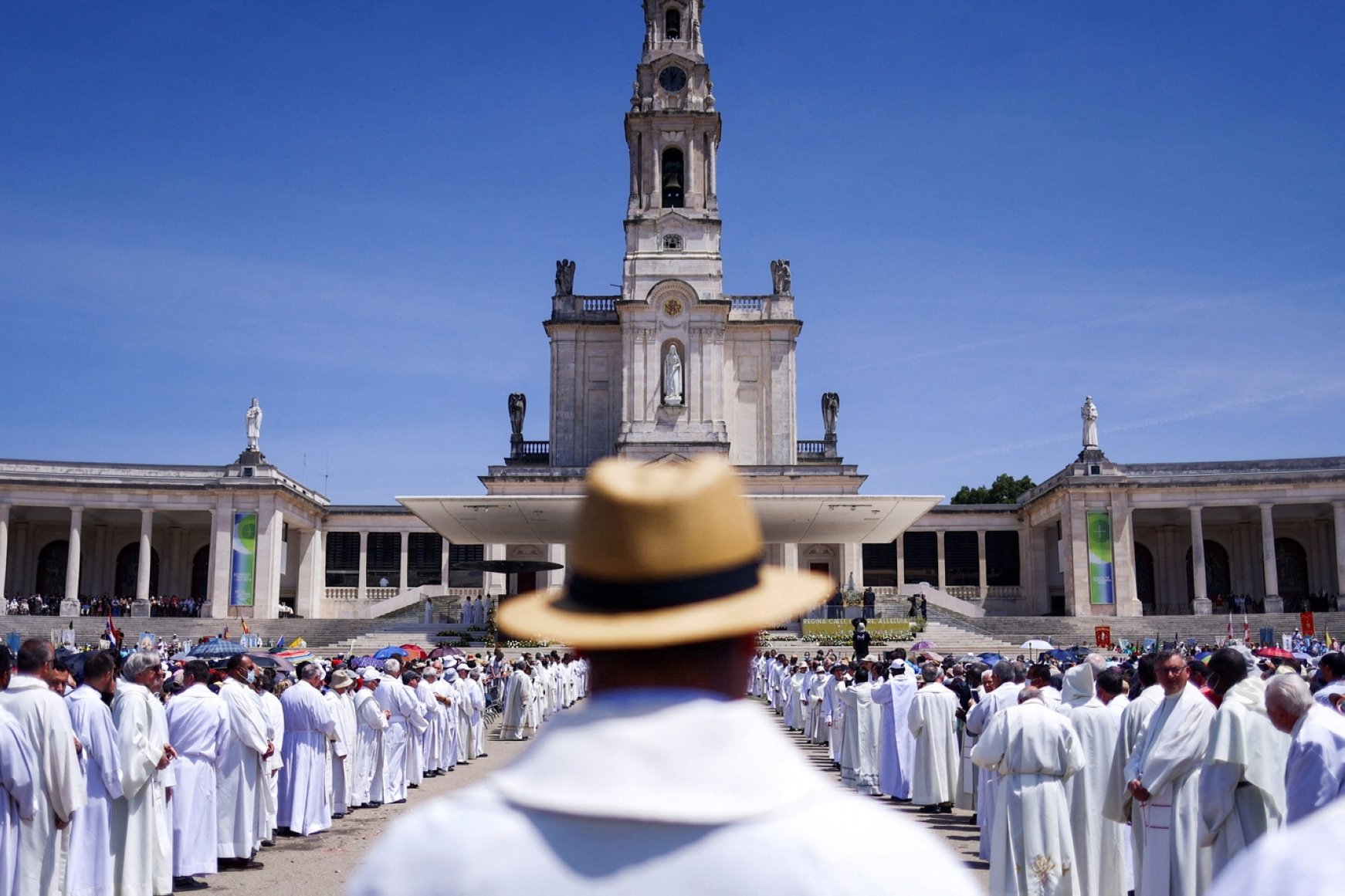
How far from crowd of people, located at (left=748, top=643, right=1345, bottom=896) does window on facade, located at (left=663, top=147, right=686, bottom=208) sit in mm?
47082

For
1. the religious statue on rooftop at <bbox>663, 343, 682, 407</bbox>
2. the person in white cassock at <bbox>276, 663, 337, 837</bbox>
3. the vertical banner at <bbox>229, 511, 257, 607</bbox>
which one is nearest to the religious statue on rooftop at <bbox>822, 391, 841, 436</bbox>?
the religious statue on rooftop at <bbox>663, 343, 682, 407</bbox>

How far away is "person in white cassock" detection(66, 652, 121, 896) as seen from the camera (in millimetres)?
9750

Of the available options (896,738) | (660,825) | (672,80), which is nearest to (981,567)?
(672,80)

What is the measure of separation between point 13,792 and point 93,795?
4.34 ft

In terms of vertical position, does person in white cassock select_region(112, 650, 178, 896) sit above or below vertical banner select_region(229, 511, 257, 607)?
below

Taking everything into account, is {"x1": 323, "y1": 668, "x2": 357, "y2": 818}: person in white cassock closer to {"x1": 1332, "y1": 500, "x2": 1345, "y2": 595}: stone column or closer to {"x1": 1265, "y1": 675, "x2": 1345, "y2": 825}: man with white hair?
{"x1": 1265, "y1": 675, "x2": 1345, "y2": 825}: man with white hair

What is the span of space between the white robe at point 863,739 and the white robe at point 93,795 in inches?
479

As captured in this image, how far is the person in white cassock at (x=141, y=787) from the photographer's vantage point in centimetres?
1012

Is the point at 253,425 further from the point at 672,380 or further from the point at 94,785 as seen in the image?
the point at 94,785

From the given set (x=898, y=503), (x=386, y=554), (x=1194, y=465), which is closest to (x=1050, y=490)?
(x=1194, y=465)

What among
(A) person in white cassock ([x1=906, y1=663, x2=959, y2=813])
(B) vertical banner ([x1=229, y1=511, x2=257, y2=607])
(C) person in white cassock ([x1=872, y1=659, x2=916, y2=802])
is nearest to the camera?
(A) person in white cassock ([x1=906, y1=663, x2=959, y2=813])

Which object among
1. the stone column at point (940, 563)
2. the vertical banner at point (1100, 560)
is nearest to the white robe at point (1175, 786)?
the vertical banner at point (1100, 560)

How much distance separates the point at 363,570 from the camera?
6500 centimetres

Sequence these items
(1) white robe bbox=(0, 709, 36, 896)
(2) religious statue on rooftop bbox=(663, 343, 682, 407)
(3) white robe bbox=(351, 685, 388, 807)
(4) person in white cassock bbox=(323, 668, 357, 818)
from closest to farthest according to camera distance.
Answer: (1) white robe bbox=(0, 709, 36, 896) → (4) person in white cassock bbox=(323, 668, 357, 818) → (3) white robe bbox=(351, 685, 388, 807) → (2) religious statue on rooftop bbox=(663, 343, 682, 407)
